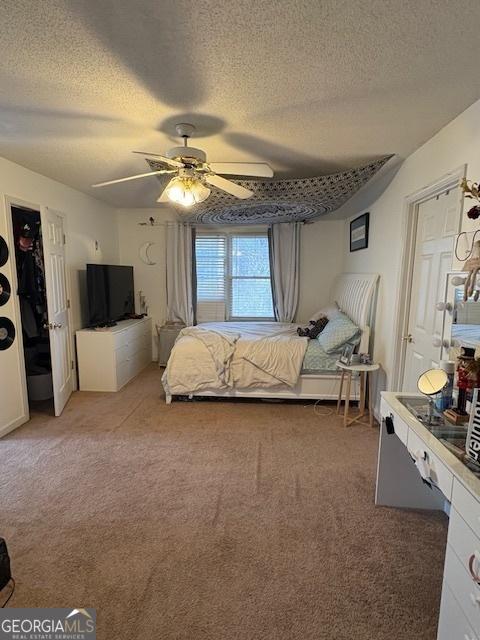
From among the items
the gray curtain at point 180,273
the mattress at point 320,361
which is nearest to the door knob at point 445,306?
the mattress at point 320,361

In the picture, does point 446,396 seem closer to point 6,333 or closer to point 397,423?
point 397,423

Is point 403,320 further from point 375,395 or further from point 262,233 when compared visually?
point 262,233

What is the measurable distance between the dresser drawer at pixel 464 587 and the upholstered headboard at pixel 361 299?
238 centimetres

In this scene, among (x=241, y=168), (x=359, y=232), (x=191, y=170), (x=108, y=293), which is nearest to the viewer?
(x=191, y=170)

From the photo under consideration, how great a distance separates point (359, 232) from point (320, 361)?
1.77 meters

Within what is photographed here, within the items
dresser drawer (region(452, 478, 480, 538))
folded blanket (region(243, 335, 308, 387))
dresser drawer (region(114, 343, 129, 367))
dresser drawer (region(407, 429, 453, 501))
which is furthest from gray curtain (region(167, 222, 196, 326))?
dresser drawer (region(452, 478, 480, 538))

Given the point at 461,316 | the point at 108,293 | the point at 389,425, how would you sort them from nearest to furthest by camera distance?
the point at 389,425, the point at 461,316, the point at 108,293

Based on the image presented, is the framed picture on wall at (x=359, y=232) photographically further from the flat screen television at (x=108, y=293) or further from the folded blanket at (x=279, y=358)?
the flat screen television at (x=108, y=293)

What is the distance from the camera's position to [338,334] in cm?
340

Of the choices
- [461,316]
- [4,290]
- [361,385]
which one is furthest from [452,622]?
[4,290]

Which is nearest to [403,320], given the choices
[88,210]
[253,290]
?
[253,290]

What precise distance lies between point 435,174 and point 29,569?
335 centimetres

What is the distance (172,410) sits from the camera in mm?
3438

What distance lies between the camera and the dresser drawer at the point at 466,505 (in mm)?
989
